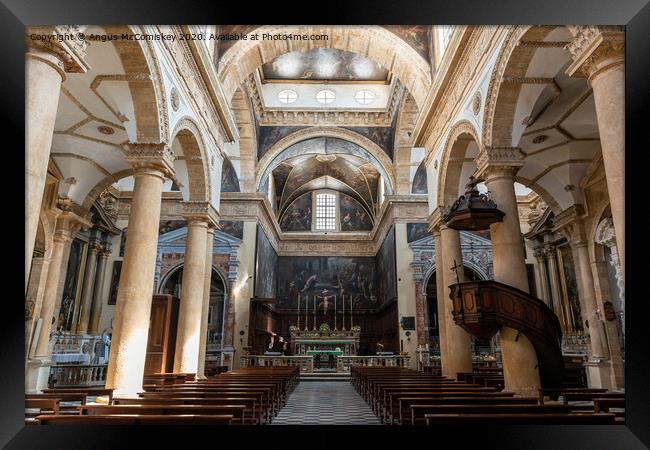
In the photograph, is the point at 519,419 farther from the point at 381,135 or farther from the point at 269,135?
the point at 269,135

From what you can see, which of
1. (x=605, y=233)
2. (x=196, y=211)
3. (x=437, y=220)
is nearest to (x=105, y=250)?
(x=196, y=211)

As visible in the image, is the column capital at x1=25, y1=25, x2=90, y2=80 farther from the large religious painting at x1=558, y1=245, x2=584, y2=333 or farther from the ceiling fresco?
the large religious painting at x1=558, y1=245, x2=584, y2=333

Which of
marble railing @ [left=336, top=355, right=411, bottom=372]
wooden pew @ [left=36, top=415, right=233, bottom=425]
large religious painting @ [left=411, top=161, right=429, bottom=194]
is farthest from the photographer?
large religious painting @ [left=411, top=161, right=429, bottom=194]

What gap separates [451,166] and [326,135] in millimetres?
11260

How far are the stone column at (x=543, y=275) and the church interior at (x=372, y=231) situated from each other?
A: 85 mm

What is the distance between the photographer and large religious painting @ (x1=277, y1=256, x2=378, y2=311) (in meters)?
26.8

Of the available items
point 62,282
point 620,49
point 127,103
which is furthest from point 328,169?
point 620,49

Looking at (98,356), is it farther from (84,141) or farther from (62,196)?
(84,141)

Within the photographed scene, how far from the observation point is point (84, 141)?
12.0 meters

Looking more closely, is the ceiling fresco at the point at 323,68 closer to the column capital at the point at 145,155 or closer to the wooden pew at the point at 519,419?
the column capital at the point at 145,155

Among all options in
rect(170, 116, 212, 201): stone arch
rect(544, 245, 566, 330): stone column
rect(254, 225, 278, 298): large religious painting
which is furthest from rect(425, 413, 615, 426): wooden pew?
rect(254, 225, 278, 298): large religious painting

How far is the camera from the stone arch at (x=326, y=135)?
21.2 m

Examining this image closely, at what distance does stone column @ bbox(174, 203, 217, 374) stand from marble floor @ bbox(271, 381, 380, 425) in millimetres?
2687
